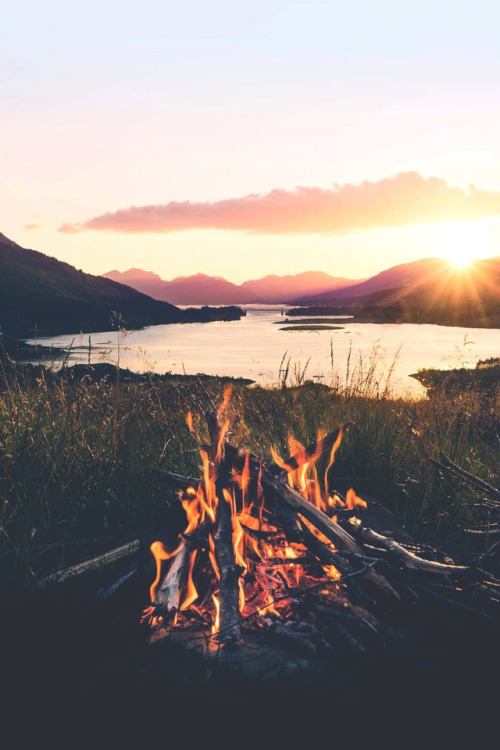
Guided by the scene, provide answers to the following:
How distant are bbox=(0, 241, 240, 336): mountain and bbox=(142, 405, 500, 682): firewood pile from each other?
104m

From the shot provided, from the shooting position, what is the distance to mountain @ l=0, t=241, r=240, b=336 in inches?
5010

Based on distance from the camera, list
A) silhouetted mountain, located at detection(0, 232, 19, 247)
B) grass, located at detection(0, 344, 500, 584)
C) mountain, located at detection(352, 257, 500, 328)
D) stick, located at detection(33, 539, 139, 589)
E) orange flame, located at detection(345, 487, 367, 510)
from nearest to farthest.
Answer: stick, located at detection(33, 539, 139, 589)
orange flame, located at detection(345, 487, 367, 510)
grass, located at detection(0, 344, 500, 584)
mountain, located at detection(352, 257, 500, 328)
silhouetted mountain, located at detection(0, 232, 19, 247)

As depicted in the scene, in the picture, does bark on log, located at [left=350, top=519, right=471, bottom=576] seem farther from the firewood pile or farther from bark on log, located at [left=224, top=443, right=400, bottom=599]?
bark on log, located at [left=224, top=443, right=400, bottom=599]

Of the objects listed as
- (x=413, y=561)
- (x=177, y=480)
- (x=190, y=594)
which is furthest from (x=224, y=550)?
(x=413, y=561)

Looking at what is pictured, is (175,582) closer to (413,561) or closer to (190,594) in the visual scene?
(190,594)

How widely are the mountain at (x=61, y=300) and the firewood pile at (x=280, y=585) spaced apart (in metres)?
104

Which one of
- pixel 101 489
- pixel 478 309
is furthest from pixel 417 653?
pixel 478 309

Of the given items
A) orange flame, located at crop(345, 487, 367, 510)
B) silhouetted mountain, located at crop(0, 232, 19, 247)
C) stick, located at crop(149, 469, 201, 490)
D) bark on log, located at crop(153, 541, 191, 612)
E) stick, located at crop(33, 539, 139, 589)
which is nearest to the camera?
bark on log, located at crop(153, 541, 191, 612)

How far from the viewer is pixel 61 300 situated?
14788cm

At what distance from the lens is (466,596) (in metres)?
4.05

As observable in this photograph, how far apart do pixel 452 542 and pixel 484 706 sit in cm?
240

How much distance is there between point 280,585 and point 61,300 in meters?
154

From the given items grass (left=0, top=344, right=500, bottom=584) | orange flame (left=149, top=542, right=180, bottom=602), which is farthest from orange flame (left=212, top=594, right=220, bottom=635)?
grass (left=0, top=344, right=500, bottom=584)

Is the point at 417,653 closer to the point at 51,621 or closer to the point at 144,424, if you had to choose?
the point at 51,621
